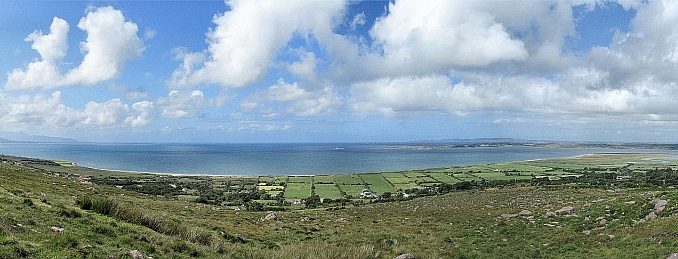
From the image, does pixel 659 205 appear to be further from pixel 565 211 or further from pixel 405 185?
pixel 405 185

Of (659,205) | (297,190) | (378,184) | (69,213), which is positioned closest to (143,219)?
(69,213)

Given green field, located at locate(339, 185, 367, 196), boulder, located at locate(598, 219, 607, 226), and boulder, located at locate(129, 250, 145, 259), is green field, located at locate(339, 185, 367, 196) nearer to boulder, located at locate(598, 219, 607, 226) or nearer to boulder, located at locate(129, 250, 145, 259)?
boulder, located at locate(598, 219, 607, 226)

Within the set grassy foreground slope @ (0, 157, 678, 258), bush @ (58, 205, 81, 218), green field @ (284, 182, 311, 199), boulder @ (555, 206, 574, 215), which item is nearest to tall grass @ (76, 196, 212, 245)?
grassy foreground slope @ (0, 157, 678, 258)

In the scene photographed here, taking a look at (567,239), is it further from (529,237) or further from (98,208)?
(98,208)

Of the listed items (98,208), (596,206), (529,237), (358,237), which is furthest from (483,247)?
(98,208)

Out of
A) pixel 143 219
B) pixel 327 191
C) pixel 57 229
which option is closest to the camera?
pixel 57 229

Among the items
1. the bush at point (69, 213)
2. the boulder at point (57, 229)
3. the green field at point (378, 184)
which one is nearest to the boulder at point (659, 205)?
the boulder at point (57, 229)

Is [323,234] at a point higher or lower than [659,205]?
lower
